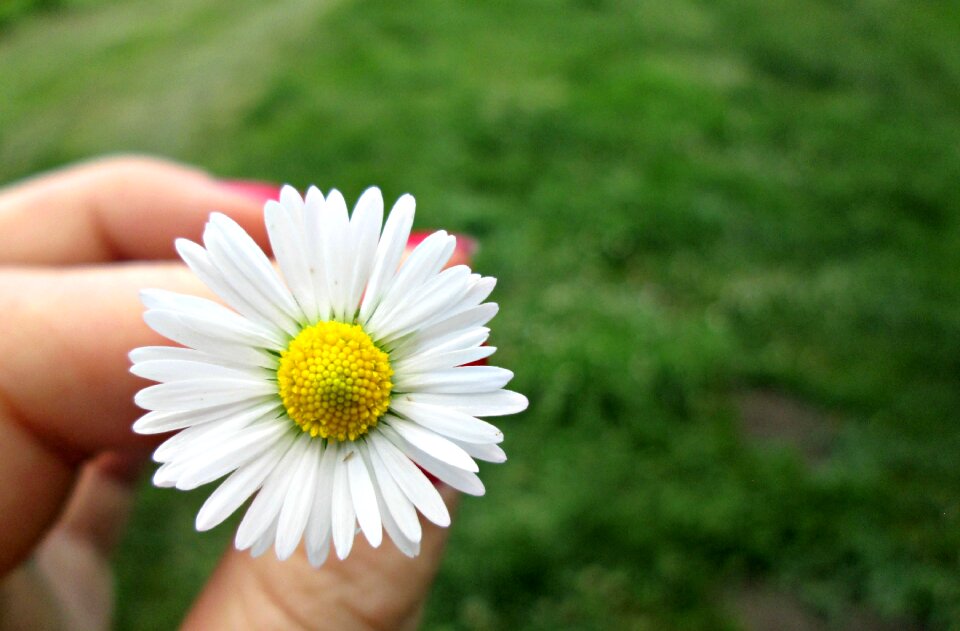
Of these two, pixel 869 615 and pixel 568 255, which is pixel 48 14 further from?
pixel 869 615

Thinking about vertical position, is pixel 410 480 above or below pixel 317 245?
below

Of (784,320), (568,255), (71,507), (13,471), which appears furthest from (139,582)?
(784,320)

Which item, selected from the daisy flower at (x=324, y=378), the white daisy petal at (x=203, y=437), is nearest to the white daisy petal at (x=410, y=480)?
the daisy flower at (x=324, y=378)

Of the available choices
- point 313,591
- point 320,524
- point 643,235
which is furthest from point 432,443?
point 643,235

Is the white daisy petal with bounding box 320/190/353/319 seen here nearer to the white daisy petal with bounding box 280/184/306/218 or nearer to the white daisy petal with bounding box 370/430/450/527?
the white daisy petal with bounding box 280/184/306/218

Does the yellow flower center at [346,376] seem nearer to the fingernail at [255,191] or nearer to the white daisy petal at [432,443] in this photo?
the white daisy petal at [432,443]

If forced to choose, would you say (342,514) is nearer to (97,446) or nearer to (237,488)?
(237,488)

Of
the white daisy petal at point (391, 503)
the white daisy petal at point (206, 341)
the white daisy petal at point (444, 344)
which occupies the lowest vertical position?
the white daisy petal at point (391, 503)
